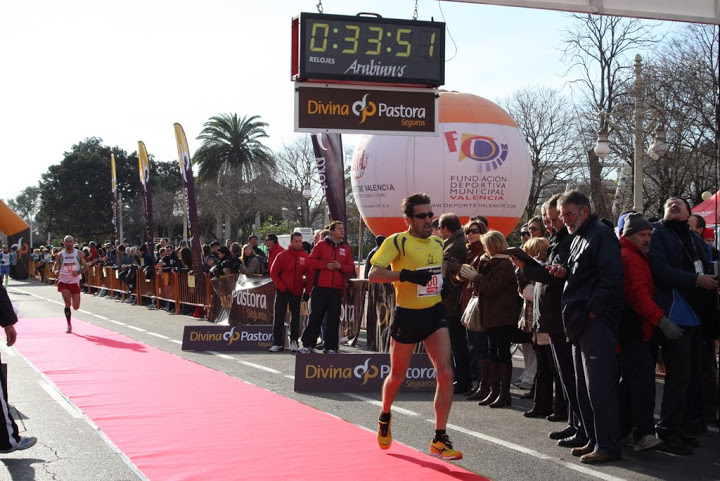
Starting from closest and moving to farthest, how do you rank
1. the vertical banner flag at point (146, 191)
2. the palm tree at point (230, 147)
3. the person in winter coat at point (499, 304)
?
the person in winter coat at point (499, 304), the vertical banner flag at point (146, 191), the palm tree at point (230, 147)

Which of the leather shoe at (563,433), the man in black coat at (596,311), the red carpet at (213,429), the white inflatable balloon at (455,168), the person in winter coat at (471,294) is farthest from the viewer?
the white inflatable balloon at (455,168)

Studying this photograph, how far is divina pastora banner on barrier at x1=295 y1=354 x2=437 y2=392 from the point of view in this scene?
10250 mm

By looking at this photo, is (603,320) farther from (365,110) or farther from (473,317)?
(365,110)

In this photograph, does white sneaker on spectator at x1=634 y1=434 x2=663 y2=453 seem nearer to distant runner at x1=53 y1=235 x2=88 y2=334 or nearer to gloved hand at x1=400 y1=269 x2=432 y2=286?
gloved hand at x1=400 y1=269 x2=432 y2=286

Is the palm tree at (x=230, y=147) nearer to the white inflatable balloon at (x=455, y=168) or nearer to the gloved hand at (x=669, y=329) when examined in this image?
the white inflatable balloon at (x=455, y=168)

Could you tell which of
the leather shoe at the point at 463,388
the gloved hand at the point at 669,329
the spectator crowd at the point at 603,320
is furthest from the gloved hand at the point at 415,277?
the leather shoe at the point at 463,388

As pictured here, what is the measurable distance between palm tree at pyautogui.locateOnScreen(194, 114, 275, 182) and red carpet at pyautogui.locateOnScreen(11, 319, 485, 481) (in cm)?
4876

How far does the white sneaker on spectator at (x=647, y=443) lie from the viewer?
7.09 metres

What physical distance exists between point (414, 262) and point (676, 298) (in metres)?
2.27

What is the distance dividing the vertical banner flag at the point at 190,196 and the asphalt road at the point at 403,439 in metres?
9.04

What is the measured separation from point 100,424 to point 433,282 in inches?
141

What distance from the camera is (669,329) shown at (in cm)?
699

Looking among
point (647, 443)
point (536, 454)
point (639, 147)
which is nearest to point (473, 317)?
point (536, 454)

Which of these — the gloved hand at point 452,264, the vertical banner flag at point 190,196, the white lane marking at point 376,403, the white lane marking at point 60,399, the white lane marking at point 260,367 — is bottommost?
the white lane marking at point 60,399
